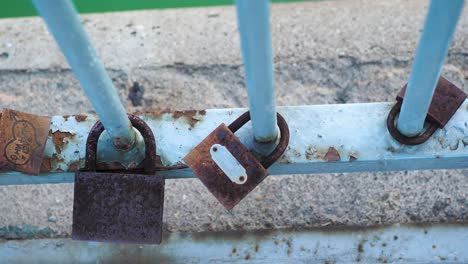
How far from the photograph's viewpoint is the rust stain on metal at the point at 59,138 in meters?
0.89

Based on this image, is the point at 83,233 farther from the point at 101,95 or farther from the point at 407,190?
the point at 407,190

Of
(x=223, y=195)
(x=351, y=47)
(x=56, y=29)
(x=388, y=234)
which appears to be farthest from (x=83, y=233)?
(x=351, y=47)

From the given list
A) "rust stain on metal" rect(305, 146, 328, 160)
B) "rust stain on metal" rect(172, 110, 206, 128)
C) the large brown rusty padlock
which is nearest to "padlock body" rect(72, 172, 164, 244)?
the large brown rusty padlock

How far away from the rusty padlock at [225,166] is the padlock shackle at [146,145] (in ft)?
0.22

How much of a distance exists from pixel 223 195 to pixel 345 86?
0.78 m

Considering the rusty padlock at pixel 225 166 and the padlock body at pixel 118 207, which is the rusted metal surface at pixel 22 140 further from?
the rusty padlock at pixel 225 166

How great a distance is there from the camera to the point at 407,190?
1.35 m

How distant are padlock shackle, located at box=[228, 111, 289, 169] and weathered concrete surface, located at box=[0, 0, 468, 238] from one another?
1.67ft

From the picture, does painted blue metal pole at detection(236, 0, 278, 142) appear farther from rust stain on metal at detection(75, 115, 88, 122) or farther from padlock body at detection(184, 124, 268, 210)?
rust stain on metal at detection(75, 115, 88, 122)

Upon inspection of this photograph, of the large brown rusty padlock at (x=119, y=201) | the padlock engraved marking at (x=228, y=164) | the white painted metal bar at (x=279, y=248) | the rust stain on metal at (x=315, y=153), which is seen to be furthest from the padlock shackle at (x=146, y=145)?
the white painted metal bar at (x=279, y=248)

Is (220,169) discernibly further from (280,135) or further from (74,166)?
(74,166)

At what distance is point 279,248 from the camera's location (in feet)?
4.25

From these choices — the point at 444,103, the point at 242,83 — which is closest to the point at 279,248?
the point at 242,83

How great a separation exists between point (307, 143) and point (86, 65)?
0.35m
